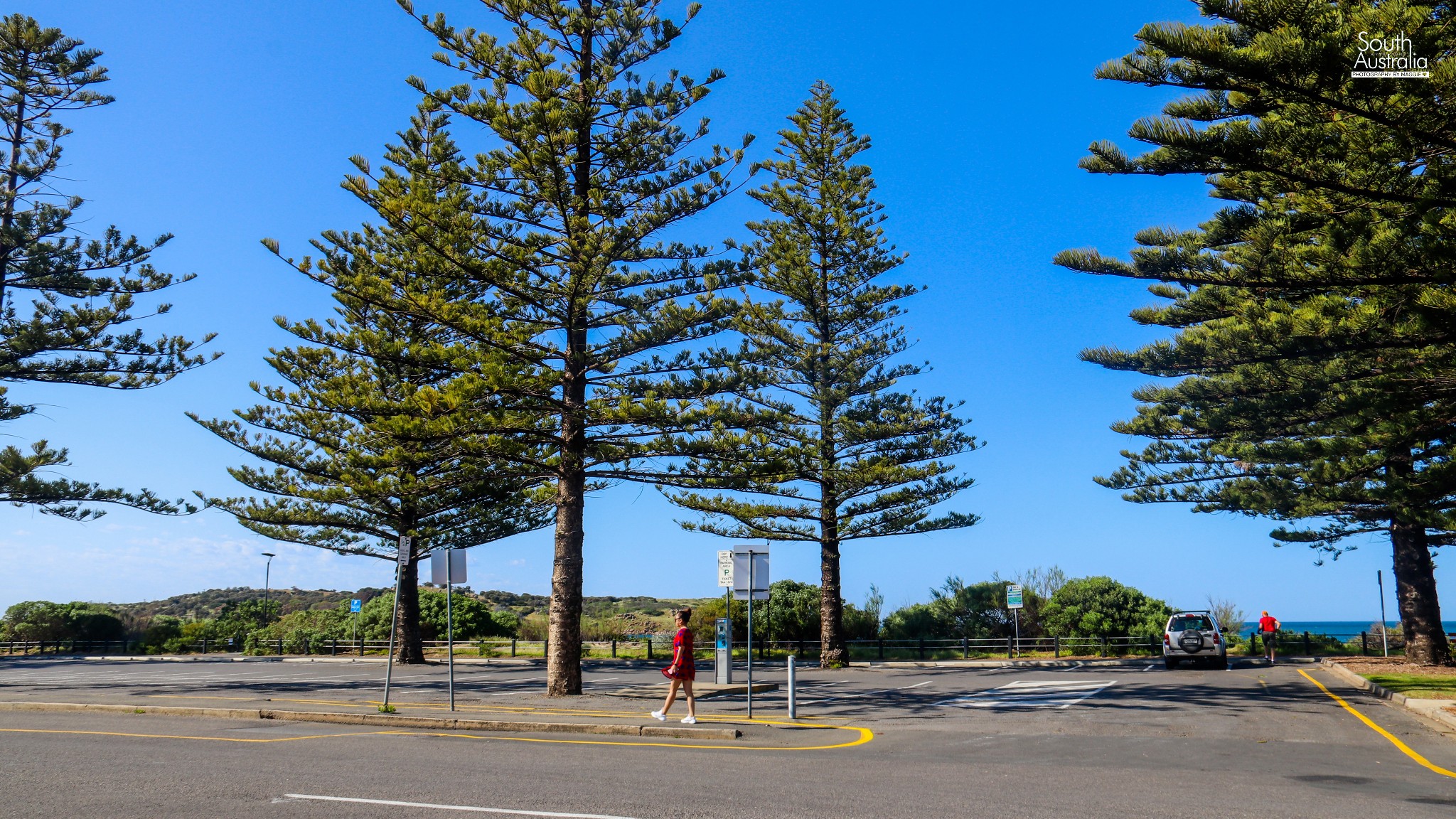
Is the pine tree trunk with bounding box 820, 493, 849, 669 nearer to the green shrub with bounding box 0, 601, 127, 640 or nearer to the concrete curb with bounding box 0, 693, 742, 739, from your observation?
the concrete curb with bounding box 0, 693, 742, 739

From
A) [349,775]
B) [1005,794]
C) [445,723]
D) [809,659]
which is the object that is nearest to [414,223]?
Result: [445,723]

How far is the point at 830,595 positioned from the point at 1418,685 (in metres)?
15.0

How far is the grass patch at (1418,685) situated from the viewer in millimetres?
16047

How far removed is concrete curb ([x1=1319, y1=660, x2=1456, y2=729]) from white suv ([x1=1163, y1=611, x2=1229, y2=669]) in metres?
2.84

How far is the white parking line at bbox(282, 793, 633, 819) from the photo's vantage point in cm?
658

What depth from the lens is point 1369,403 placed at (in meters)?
17.1

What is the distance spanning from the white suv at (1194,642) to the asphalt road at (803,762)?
620cm

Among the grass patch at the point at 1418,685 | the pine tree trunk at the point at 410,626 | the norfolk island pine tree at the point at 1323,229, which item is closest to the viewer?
the norfolk island pine tree at the point at 1323,229

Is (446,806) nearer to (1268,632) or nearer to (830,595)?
(830,595)

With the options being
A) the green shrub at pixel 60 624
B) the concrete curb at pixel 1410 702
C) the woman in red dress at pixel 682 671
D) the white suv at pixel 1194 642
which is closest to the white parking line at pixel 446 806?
the woman in red dress at pixel 682 671

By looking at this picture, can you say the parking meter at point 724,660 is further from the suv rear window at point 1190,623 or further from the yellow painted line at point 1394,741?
the suv rear window at point 1190,623

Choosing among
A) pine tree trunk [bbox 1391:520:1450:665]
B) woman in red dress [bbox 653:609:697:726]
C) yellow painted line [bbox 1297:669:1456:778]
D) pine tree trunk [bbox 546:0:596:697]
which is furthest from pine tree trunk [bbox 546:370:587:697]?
pine tree trunk [bbox 1391:520:1450:665]

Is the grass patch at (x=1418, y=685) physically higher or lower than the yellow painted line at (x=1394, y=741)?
lower

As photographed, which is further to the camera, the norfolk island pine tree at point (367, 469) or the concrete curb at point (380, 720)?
the norfolk island pine tree at point (367, 469)
